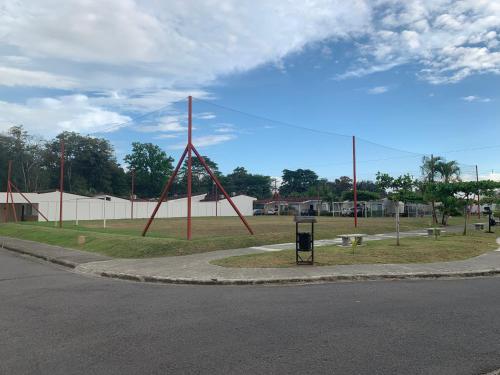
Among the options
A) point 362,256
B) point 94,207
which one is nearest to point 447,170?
point 362,256

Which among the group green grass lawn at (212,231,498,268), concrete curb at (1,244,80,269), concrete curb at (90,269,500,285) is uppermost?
green grass lawn at (212,231,498,268)

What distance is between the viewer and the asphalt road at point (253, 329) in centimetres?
448

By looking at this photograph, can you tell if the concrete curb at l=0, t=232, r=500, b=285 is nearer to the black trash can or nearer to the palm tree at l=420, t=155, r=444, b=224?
the black trash can

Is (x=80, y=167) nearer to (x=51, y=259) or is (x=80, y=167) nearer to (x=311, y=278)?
(x=51, y=259)

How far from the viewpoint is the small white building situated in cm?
4650

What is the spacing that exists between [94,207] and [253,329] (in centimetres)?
4905

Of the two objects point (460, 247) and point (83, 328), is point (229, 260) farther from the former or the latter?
point (460, 247)

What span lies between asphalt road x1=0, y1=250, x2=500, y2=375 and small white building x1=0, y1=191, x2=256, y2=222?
3604 centimetres

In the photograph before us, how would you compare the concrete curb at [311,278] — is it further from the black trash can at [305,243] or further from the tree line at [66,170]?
the tree line at [66,170]

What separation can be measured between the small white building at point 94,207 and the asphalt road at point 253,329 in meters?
36.0

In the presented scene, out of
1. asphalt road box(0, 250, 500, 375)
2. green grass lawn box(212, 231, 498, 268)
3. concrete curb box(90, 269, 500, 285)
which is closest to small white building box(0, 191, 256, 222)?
green grass lawn box(212, 231, 498, 268)

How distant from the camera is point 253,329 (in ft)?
19.0

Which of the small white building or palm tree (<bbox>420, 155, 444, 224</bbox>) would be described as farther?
the small white building

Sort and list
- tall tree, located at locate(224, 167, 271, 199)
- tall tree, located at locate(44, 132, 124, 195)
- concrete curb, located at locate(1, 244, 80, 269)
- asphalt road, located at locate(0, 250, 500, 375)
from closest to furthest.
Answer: asphalt road, located at locate(0, 250, 500, 375) < concrete curb, located at locate(1, 244, 80, 269) < tall tree, located at locate(44, 132, 124, 195) < tall tree, located at locate(224, 167, 271, 199)
